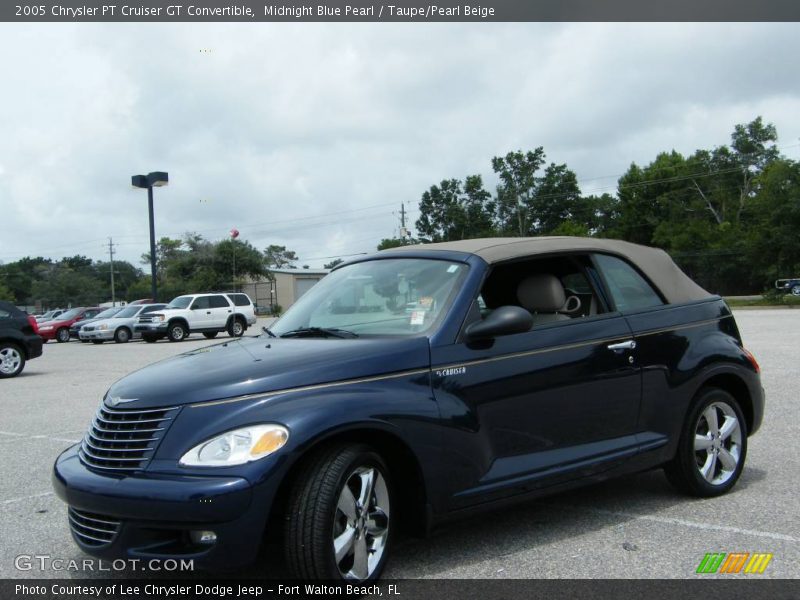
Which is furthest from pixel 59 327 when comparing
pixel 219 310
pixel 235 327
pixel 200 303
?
pixel 235 327

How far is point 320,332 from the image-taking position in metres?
4.45

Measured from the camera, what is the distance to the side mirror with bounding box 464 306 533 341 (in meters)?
4.11

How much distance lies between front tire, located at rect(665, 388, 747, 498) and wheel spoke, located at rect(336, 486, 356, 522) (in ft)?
8.08

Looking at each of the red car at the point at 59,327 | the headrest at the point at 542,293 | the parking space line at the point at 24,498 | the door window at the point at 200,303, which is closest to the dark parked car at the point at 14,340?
the parking space line at the point at 24,498

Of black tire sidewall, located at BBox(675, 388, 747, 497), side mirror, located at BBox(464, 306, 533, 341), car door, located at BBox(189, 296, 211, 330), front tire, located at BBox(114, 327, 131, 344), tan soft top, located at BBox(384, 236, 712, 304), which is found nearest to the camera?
side mirror, located at BBox(464, 306, 533, 341)

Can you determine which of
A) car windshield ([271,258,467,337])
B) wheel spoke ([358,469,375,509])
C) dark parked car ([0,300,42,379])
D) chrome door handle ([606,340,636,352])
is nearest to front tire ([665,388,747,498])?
chrome door handle ([606,340,636,352])

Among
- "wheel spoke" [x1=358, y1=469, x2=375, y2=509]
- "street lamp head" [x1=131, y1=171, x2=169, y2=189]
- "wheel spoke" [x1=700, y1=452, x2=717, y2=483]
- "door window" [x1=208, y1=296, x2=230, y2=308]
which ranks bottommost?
"door window" [x1=208, y1=296, x2=230, y2=308]

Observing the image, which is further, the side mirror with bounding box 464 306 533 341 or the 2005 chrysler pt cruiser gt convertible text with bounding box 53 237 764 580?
the side mirror with bounding box 464 306 533 341

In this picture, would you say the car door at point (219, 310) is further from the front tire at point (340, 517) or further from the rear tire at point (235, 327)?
the front tire at point (340, 517)

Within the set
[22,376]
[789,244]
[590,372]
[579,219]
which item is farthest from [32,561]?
[579,219]

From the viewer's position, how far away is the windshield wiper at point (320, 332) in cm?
433

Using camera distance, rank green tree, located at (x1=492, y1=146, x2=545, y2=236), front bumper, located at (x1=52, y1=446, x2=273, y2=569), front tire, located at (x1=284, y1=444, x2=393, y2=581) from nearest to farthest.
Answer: front bumper, located at (x1=52, y1=446, x2=273, y2=569), front tire, located at (x1=284, y1=444, x2=393, y2=581), green tree, located at (x1=492, y1=146, x2=545, y2=236)

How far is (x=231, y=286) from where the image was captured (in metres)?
68.8

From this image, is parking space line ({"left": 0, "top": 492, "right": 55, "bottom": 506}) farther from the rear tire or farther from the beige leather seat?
the rear tire
